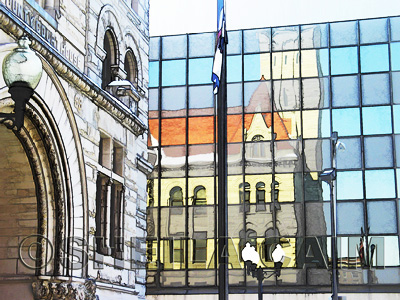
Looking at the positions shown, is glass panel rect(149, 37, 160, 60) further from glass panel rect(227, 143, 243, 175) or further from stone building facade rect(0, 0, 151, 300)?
stone building facade rect(0, 0, 151, 300)

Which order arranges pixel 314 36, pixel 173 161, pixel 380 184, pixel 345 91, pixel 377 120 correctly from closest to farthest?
pixel 380 184 < pixel 377 120 < pixel 345 91 < pixel 314 36 < pixel 173 161

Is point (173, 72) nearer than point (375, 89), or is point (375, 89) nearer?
point (375, 89)

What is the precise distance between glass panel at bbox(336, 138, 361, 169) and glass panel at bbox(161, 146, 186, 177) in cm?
751

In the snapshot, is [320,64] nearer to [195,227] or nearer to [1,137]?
[195,227]

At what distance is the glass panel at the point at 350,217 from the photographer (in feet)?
115

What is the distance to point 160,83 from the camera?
39156 mm

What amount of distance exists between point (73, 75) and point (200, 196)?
2190 centimetres

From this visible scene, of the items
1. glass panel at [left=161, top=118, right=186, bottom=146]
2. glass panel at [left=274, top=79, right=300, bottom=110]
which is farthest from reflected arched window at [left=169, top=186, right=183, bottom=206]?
glass panel at [left=274, top=79, right=300, bottom=110]

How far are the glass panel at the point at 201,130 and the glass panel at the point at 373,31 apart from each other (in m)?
8.37

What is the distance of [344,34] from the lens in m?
37.5

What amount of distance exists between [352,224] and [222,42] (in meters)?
25.6

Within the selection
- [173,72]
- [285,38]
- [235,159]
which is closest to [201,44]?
[173,72]

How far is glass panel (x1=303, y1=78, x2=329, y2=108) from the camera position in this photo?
121ft

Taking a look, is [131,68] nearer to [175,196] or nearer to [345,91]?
[175,196]
